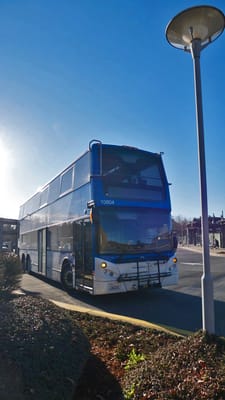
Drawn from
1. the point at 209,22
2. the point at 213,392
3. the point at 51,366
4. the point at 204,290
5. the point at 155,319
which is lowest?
the point at 155,319

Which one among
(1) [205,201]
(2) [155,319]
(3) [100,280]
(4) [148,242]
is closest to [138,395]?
(1) [205,201]

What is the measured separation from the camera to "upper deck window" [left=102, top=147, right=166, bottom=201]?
8445 millimetres

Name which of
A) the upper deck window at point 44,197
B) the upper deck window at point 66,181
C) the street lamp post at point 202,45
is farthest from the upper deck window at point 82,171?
the street lamp post at point 202,45

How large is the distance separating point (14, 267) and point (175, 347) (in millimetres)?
4983

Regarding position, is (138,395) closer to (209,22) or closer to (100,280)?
(209,22)

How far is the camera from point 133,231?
8398mm

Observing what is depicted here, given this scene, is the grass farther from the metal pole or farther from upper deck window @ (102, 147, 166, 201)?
upper deck window @ (102, 147, 166, 201)

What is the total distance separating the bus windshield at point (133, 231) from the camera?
8.09 metres

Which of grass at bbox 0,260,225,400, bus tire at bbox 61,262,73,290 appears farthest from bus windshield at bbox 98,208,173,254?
grass at bbox 0,260,225,400

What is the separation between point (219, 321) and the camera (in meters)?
6.27

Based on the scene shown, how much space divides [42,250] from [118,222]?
6531 mm

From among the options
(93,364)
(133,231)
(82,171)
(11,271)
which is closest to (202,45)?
(93,364)

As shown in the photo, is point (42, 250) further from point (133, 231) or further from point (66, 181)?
point (133, 231)

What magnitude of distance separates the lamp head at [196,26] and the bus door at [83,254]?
5274 millimetres
